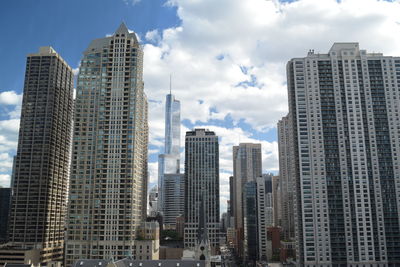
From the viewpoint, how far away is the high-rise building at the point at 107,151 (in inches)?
6373

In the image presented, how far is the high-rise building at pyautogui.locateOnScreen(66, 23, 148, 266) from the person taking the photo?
531ft

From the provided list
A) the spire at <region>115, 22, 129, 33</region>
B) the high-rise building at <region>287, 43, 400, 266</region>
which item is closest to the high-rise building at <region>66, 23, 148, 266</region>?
the spire at <region>115, 22, 129, 33</region>

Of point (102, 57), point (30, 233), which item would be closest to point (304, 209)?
point (102, 57)

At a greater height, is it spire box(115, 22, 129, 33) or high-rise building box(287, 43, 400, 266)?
spire box(115, 22, 129, 33)

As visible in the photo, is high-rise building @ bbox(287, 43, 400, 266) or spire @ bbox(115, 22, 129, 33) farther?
spire @ bbox(115, 22, 129, 33)

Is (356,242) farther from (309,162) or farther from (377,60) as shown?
(377,60)

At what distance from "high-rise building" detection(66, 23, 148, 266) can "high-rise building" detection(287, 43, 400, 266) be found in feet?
245

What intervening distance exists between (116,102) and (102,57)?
24873 millimetres

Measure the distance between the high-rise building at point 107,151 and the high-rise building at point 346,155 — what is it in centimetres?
7465

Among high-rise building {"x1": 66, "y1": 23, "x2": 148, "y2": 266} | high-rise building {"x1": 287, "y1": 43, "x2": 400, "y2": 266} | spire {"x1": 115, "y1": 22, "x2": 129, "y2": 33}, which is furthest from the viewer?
spire {"x1": 115, "y1": 22, "x2": 129, "y2": 33}

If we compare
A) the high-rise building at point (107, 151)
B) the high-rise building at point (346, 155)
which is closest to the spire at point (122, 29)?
the high-rise building at point (107, 151)

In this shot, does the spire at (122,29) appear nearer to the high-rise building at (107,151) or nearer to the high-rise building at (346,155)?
the high-rise building at (107,151)

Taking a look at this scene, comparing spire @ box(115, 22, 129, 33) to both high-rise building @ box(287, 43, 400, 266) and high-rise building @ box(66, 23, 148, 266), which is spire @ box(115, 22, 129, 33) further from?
high-rise building @ box(287, 43, 400, 266)

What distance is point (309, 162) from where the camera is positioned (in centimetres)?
17000
